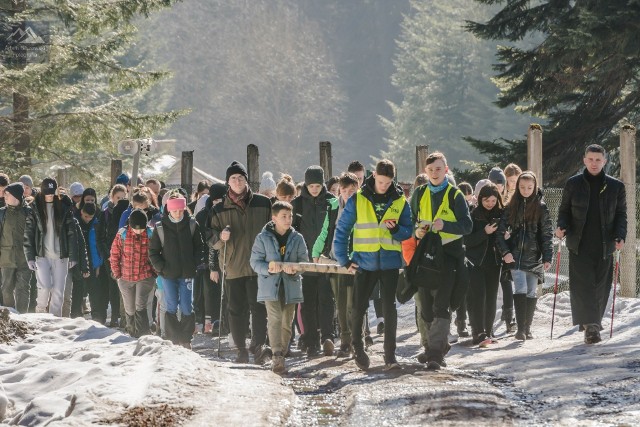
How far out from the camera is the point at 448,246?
34.5 feet

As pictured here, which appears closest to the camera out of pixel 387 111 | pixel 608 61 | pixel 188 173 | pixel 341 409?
pixel 341 409

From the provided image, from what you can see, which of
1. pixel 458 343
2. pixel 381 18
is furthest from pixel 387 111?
pixel 458 343

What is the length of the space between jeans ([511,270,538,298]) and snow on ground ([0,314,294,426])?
357 cm

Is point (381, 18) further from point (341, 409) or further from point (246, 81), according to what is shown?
point (341, 409)

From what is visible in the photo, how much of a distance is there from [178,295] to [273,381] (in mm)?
3566

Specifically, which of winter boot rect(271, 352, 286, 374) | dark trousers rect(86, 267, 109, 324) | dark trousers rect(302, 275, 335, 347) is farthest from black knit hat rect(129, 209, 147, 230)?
winter boot rect(271, 352, 286, 374)

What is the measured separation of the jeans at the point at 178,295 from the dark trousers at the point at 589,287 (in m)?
4.26

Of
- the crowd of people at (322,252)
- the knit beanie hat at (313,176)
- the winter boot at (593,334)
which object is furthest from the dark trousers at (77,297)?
the winter boot at (593,334)

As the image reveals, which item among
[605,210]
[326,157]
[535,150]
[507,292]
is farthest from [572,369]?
[326,157]

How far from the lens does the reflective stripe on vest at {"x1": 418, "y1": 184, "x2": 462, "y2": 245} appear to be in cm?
1039

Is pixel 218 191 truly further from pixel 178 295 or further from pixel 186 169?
pixel 186 169

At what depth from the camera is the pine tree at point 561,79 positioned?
1941cm

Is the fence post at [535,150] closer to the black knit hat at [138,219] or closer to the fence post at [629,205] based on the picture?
the fence post at [629,205]

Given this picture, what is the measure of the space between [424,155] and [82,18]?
9.47 m
